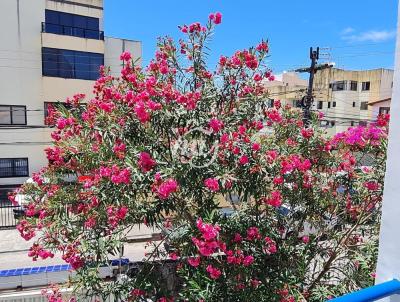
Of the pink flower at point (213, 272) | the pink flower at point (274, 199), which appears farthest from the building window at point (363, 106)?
the pink flower at point (213, 272)

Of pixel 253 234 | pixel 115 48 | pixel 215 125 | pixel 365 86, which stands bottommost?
pixel 253 234

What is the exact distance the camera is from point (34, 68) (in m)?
17.1

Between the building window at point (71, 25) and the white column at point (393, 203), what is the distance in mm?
18365

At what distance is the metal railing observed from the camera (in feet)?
4.09

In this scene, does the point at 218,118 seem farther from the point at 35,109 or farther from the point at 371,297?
the point at 35,109

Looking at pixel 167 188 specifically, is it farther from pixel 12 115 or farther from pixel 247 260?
pixel 12 115

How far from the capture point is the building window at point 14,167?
16.9m

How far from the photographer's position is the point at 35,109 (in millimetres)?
17156

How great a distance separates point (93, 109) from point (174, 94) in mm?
760

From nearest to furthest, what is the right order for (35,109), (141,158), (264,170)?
(141,158), (264,170), (35,109)

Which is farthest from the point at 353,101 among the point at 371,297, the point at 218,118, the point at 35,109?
the point at 371,297

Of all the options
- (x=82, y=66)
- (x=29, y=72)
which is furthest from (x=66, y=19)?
(x=29, y=72)

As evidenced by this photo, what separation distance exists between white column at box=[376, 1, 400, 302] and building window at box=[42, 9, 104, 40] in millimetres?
18365

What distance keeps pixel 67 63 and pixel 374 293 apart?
1819cm
